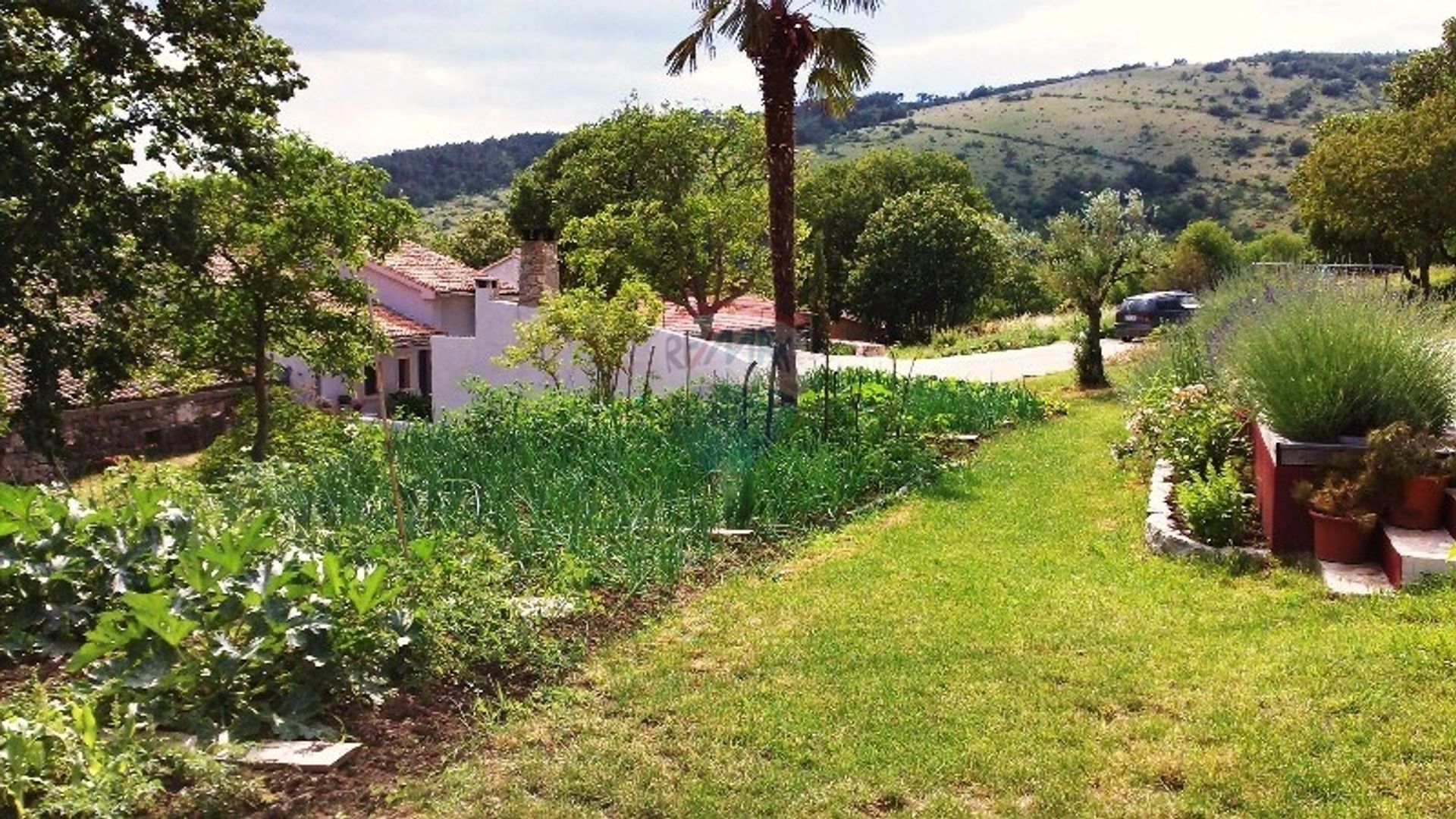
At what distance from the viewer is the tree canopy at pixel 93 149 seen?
11227 mm

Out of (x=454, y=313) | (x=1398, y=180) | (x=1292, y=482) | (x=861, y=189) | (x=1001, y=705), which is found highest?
(x=861, y=189)

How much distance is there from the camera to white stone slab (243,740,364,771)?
3.95 metres

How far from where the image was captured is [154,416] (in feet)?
106

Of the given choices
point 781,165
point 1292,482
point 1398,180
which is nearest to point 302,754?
point 1292,482

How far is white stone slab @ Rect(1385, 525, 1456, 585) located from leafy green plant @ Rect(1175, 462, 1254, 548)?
0.90m

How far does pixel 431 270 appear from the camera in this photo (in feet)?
131

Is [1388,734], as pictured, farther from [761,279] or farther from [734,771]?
[761,279]

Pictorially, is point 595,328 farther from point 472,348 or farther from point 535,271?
point 472,348

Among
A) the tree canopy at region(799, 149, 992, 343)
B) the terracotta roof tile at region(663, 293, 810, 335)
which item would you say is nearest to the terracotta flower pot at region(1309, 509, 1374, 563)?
the terracotta roof tile at region(663, 293, 810, 335)

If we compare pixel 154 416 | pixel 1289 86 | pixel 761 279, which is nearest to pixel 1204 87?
pixel 1289 86

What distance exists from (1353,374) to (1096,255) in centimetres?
1208

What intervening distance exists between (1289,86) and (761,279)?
89638 millimetres

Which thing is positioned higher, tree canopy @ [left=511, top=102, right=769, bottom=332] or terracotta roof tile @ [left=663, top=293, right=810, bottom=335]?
tree canopy @ [left=511, top=102, right=769, bottom=332]

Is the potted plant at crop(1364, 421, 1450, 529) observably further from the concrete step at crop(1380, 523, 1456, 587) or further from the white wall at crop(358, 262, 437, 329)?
the white wall at crop(358, 262, 437, 329)
